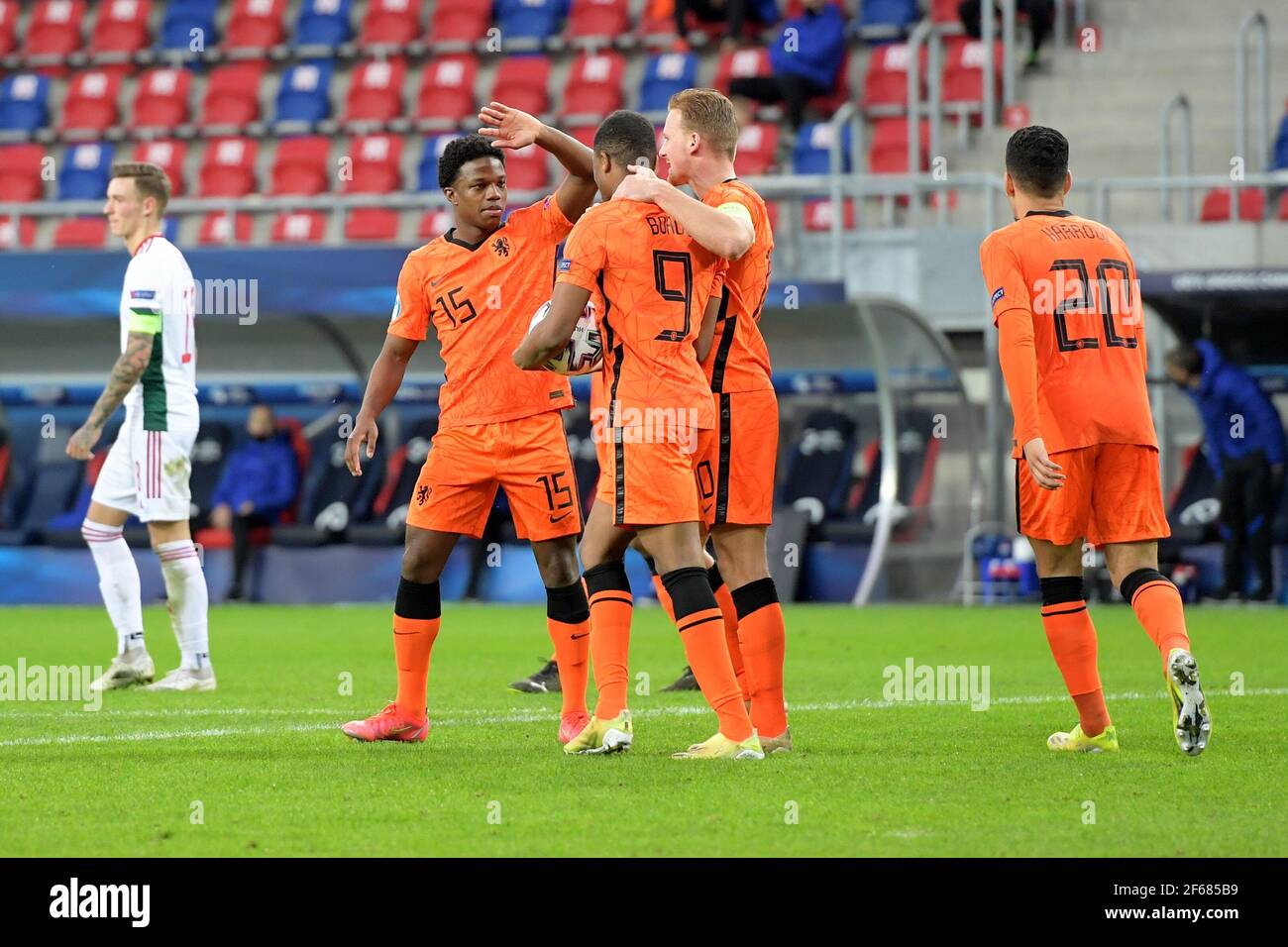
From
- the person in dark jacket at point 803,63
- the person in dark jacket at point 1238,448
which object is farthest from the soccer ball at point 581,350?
the person in dark jacket at point 803,63

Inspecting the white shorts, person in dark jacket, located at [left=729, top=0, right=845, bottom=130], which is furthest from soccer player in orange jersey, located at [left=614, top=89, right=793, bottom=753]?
person in dark jacket, located at [left=729, top=0, right=845, bottom=130]

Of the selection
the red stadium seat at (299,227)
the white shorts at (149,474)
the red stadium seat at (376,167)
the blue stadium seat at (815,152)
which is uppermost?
the red stadium seat at (376,167)

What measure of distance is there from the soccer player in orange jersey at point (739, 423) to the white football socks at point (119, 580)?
12.5 ft

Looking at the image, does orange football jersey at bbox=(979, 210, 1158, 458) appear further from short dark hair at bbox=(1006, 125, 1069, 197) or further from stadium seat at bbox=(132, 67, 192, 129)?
stadium seat at bbox=(132, 67, 192, 129)

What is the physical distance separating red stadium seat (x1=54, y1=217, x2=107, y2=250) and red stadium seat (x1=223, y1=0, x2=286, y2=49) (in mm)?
3623

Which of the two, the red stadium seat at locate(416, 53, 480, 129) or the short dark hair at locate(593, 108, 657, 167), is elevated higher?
the red stadium seat at locate(416, 53, 480, 129)

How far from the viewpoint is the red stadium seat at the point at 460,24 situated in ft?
75.8

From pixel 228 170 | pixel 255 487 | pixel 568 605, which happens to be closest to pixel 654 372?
pixel 568 605

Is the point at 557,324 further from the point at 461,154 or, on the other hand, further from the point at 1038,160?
the point at 1038,160

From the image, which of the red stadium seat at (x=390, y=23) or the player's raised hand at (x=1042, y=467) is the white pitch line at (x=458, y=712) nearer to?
the player's raised hand at (x=1042, y=467)

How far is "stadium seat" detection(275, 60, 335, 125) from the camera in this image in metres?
22.6
